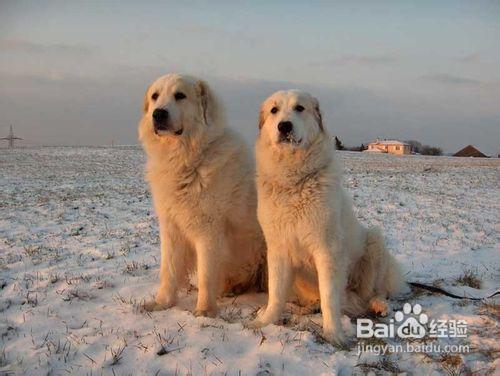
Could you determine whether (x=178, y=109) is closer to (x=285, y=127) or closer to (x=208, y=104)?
(x=208, y=104)

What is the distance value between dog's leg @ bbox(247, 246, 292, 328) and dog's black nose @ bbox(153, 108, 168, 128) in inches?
56.4

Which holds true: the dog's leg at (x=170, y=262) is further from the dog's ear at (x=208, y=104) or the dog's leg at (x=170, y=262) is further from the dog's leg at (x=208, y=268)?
the dog's ear at (x=208, y=104)

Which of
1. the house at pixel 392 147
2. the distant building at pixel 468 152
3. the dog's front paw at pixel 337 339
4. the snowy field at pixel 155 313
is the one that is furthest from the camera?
the house at pixel 392 147

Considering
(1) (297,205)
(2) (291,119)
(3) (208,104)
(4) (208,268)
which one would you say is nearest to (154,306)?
(4) (208,268)

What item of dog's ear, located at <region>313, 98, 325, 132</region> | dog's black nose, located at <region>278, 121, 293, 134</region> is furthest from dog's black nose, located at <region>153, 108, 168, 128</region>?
dog's ear, located at <region>313, 98, 325, 132</region>

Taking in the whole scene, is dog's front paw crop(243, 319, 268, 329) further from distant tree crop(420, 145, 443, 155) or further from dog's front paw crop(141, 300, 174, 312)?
distant tree crop(420, 145, 443, 155)

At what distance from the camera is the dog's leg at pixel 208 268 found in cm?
379

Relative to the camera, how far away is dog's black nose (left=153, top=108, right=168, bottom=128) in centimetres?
381

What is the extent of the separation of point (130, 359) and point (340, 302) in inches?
62.6

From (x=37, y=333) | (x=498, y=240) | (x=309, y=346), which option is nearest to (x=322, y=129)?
(x=309, y=346)

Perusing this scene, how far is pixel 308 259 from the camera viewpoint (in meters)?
3.52

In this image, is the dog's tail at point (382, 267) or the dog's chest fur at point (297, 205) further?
the dog's tail at point (382, 267)

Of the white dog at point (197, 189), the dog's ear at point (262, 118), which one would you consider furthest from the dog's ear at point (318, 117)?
the white dog at point (197, 189)

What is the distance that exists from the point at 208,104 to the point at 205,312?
1859mm
